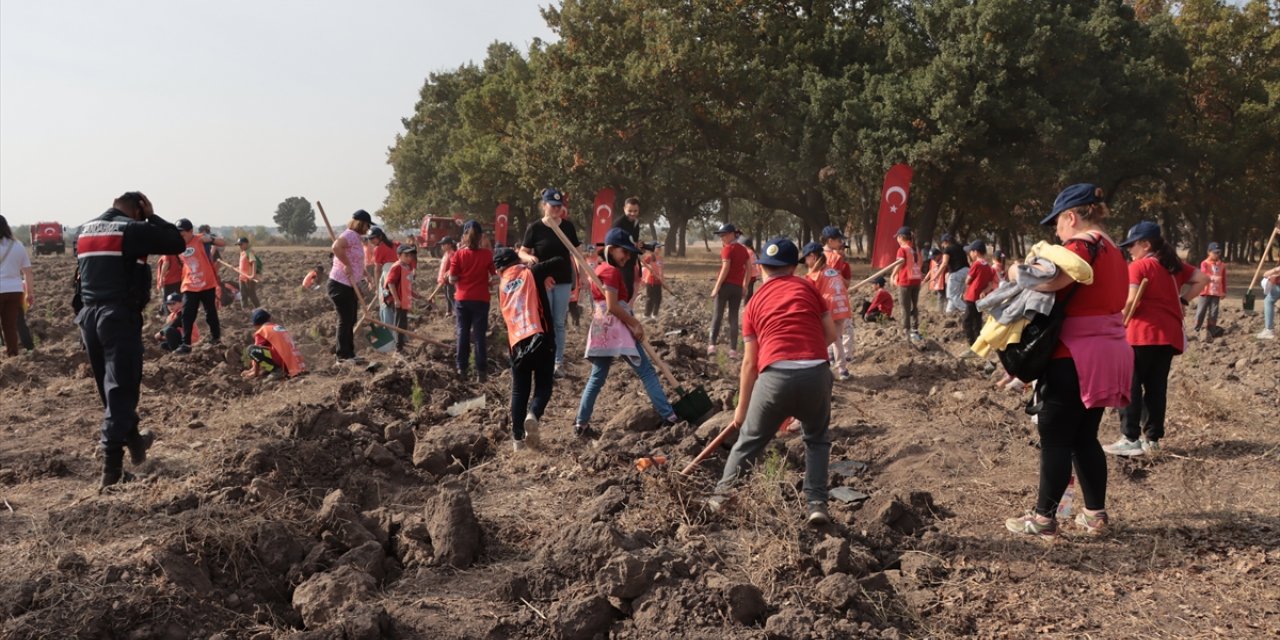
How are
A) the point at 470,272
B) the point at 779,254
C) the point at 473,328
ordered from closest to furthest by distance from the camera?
the point at 779,254 → the point at 470,272 → the point at 473,328

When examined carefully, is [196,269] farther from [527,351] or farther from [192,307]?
[527,351]

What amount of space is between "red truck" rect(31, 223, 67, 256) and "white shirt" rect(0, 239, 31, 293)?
45085 mm

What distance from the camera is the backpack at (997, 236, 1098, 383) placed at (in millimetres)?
4340

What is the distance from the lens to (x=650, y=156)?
2872cm

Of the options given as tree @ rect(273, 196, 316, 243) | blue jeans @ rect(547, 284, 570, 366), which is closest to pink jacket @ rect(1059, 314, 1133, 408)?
blue jeans @ rect(547, 284, 570, 366)

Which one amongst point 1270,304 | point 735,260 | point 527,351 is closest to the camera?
point 527,351

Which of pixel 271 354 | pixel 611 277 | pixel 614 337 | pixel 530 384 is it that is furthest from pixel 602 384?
pixel 271 354

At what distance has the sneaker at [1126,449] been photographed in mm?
6062

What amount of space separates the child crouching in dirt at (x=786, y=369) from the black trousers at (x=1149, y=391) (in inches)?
104

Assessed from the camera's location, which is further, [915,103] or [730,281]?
[915,103]

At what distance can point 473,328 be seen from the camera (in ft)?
29.5

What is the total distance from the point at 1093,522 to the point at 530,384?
139 inches

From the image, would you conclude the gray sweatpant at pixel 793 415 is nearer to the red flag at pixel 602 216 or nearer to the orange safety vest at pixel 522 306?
the orange safety vest at pixel 522 306

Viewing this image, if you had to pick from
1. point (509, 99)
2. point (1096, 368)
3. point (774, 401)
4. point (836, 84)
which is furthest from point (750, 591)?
point (509, 99)
